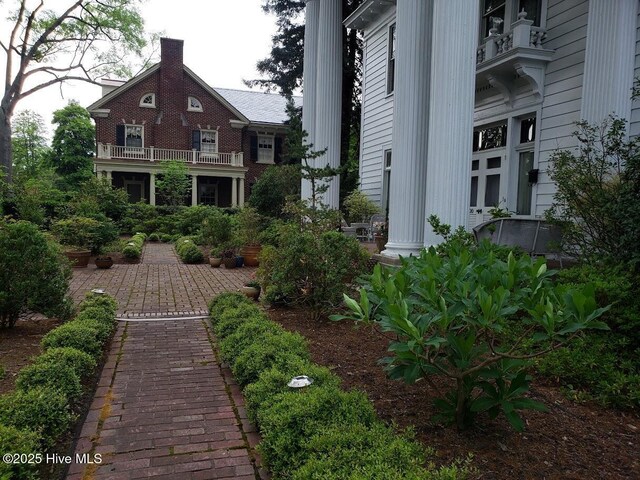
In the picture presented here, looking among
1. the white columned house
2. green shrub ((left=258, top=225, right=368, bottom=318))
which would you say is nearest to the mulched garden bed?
green shrub ((left=258, top=225, right=368, bottom=318))

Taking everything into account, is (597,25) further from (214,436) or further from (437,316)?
(214,436)

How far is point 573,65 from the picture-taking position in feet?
24.8

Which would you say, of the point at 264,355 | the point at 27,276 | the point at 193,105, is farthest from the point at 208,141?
the point at 264,355

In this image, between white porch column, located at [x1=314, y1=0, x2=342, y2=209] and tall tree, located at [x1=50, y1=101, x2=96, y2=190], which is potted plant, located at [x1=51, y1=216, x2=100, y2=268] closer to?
white porch column, located at [x1=314, y1=0, x2=342, y2=209]

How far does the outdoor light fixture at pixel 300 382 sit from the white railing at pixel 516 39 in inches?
289

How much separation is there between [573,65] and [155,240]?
1781cm

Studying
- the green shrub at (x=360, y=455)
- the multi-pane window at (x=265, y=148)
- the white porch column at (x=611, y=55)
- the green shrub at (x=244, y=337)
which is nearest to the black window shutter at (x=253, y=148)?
the multi-pane window at (x=265, y=148)

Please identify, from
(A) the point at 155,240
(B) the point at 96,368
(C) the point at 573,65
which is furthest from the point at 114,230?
(C) the point at 573,65

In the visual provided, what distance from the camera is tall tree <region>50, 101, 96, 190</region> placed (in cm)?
3500

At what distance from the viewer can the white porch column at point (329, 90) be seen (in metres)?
10.4

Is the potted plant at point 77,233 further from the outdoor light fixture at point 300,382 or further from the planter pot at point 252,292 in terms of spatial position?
the outdoor light fixture at point 300,382

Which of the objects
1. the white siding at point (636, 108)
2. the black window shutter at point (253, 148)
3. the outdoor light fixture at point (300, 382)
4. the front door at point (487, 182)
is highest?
the black window shutter at point (253, 148)

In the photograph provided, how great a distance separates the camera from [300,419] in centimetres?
258

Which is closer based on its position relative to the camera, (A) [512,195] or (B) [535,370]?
(B) [535,370]
